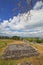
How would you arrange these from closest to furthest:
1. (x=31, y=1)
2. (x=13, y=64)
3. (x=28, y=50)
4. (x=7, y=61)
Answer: (x=31, y=1), (x=13, y=64), (x=7, y=61), (x=28, y=50)

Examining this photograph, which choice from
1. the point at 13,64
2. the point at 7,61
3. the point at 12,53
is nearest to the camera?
the point at 13,64

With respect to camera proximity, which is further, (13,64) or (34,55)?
(34,55)

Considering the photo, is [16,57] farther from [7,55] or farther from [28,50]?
[28,50]

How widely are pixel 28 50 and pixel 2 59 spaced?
364 centimetres

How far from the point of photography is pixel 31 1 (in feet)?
14.0

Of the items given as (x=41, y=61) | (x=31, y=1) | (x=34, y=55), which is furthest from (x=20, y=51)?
(x=31, y=1)

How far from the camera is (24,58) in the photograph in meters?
16.3

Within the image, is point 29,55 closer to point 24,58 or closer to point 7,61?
point 24,58

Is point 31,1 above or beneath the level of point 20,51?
above

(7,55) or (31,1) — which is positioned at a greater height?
(31,1)

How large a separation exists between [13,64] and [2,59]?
8.25 feet

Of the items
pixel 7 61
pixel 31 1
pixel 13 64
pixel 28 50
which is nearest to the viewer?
pixel 31 1

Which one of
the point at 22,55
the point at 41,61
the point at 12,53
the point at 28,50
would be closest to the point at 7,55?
the point at 12,53

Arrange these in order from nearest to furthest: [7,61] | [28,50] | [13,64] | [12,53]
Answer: [13,64] → [7,61] → [12,53] → [28,50]
